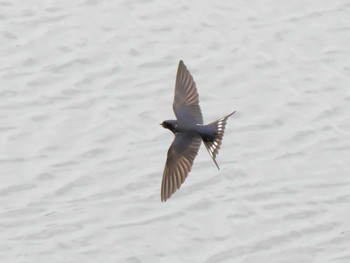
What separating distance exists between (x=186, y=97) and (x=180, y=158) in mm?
548

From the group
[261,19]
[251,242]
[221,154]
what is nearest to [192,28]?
[261,19]

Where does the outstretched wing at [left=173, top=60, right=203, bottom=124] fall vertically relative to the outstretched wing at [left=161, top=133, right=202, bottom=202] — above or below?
above

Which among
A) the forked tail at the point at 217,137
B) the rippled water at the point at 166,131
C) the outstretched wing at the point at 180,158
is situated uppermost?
the forked tail at the point at 217,137

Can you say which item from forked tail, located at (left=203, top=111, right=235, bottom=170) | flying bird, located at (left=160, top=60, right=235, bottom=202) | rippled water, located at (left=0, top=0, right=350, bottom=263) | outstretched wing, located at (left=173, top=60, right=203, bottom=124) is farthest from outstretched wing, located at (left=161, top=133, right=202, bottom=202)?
rippled water, located at (left=0, top=0, right=350, bottom=263)

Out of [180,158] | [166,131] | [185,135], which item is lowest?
[166,131]

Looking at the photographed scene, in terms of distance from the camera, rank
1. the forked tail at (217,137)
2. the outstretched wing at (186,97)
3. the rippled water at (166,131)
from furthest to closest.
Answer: the rippled water at (166,131), the outstretched wing at (186,97), the forked tail at (217,137)

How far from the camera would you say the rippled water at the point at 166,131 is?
11227 millimetres

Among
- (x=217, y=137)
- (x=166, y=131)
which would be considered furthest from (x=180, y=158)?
(x=166, y=131)

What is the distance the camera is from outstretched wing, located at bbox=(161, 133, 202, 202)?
9898 millimetres

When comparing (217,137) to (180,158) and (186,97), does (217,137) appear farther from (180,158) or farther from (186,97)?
(186,97)

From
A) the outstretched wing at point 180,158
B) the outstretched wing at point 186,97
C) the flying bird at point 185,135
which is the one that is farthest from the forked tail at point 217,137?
the outstretched wing at point 186,97

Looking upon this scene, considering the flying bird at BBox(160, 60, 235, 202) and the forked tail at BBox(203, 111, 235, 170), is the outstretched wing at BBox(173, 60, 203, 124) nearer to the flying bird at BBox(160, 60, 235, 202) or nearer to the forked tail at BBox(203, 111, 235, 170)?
the flying bird at BBox(160, 60, 235, 202)

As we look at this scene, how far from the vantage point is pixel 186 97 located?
10.4 metres

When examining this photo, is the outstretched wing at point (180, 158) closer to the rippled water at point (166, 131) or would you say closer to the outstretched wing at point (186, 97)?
the outstretched wing at point (186, 97)
